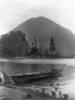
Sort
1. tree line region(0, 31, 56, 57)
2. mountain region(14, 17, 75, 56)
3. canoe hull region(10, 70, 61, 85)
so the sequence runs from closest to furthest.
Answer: canoe hull region(10, 70, 61, 85) < mountain region(14, 17, 75, 56) < tree line region(0, 31, 56, 57)

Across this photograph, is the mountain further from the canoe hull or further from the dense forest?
the canoe hull

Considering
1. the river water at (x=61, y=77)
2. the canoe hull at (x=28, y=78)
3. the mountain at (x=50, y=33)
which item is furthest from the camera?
the mountain at (x=50, y=33)

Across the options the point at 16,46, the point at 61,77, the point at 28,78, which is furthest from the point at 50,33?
the point at 28,78

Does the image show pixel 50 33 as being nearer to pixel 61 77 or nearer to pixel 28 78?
pixel 61 77

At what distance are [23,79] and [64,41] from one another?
43225 mm

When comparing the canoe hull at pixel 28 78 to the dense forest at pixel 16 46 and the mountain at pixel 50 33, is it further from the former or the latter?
the dense forest at pixel 16 46

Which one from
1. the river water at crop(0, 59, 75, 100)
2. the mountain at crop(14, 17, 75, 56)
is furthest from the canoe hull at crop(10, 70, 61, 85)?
the mountain at crop(14, 17, 75, 56)

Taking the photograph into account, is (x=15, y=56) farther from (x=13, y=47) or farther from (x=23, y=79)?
(x=23, y=79)

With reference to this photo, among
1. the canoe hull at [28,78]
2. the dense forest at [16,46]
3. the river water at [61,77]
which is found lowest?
the river water at [61,77]

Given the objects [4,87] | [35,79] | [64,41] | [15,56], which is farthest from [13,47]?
[4,87]

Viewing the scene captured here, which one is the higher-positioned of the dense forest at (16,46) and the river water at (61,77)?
the dense forest at (16,46)

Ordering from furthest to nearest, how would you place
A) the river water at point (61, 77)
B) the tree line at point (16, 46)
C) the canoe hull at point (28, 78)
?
the tree line at point (16, 46) → the canoe hull at point (28, 78) → the river water at point (61, 77)

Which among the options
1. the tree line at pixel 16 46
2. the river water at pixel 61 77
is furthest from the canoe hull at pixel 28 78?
the tree line at pixel 16 46

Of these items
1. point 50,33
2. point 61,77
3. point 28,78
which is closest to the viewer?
point 28,78
